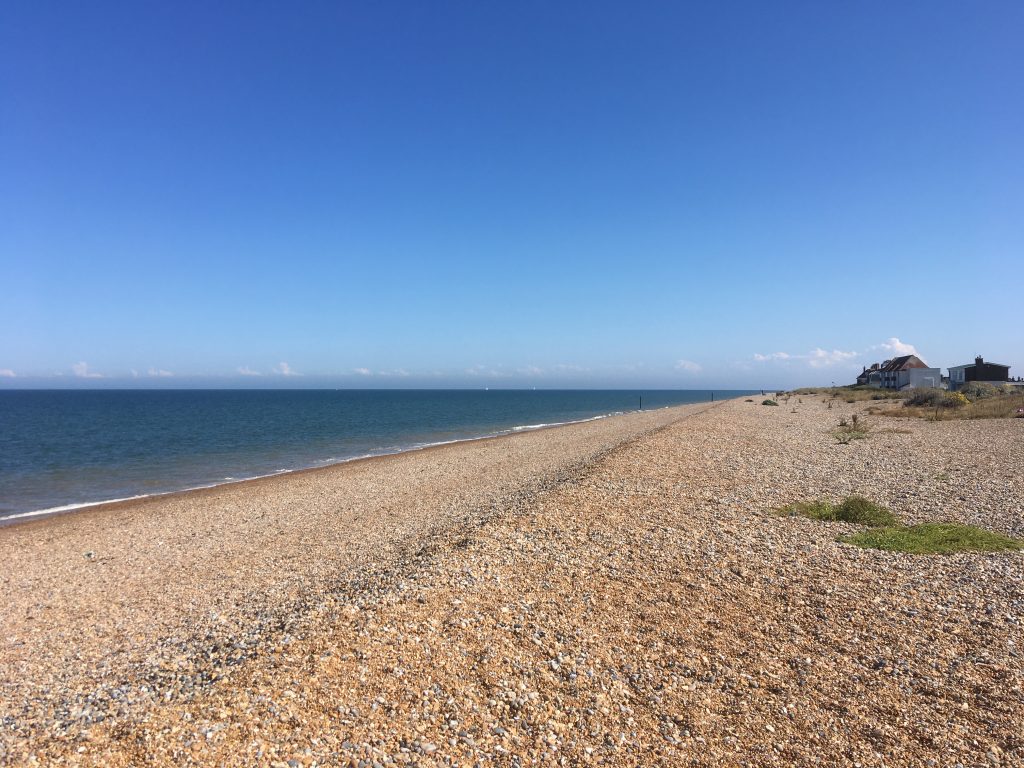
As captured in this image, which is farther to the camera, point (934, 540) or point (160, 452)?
point (160, 452)

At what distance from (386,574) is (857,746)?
7.34m

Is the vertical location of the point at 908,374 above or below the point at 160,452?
above

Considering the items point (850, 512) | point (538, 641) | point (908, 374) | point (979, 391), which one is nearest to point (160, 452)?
point (538, 641)

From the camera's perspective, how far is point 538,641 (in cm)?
725

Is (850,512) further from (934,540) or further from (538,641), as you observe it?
(538,641)

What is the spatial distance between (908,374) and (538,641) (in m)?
90.6

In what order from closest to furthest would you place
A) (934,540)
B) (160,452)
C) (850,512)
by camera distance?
1. (934,540)
2. (850,512)
3. (160,452)

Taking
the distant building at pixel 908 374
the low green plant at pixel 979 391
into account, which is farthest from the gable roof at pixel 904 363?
the low green plant at pixel 979 391

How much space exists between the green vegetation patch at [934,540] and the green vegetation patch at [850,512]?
24.2 inches

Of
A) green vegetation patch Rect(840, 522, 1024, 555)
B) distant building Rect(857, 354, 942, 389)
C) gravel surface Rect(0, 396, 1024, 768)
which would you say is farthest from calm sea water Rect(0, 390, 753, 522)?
distant building Rect(857, 354, 942, 389)

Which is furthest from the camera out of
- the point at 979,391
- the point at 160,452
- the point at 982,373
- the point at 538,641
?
the point at 982,373

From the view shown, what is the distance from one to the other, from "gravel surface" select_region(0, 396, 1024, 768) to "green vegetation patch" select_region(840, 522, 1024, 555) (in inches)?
16.2

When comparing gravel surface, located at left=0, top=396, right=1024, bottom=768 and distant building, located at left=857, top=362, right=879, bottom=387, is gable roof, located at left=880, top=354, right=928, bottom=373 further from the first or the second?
gravel surface, located at left=0, top=396, right=1024, bottom=768

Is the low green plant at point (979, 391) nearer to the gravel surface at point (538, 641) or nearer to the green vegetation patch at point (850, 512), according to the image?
the gravel surface at point (538, 641)
